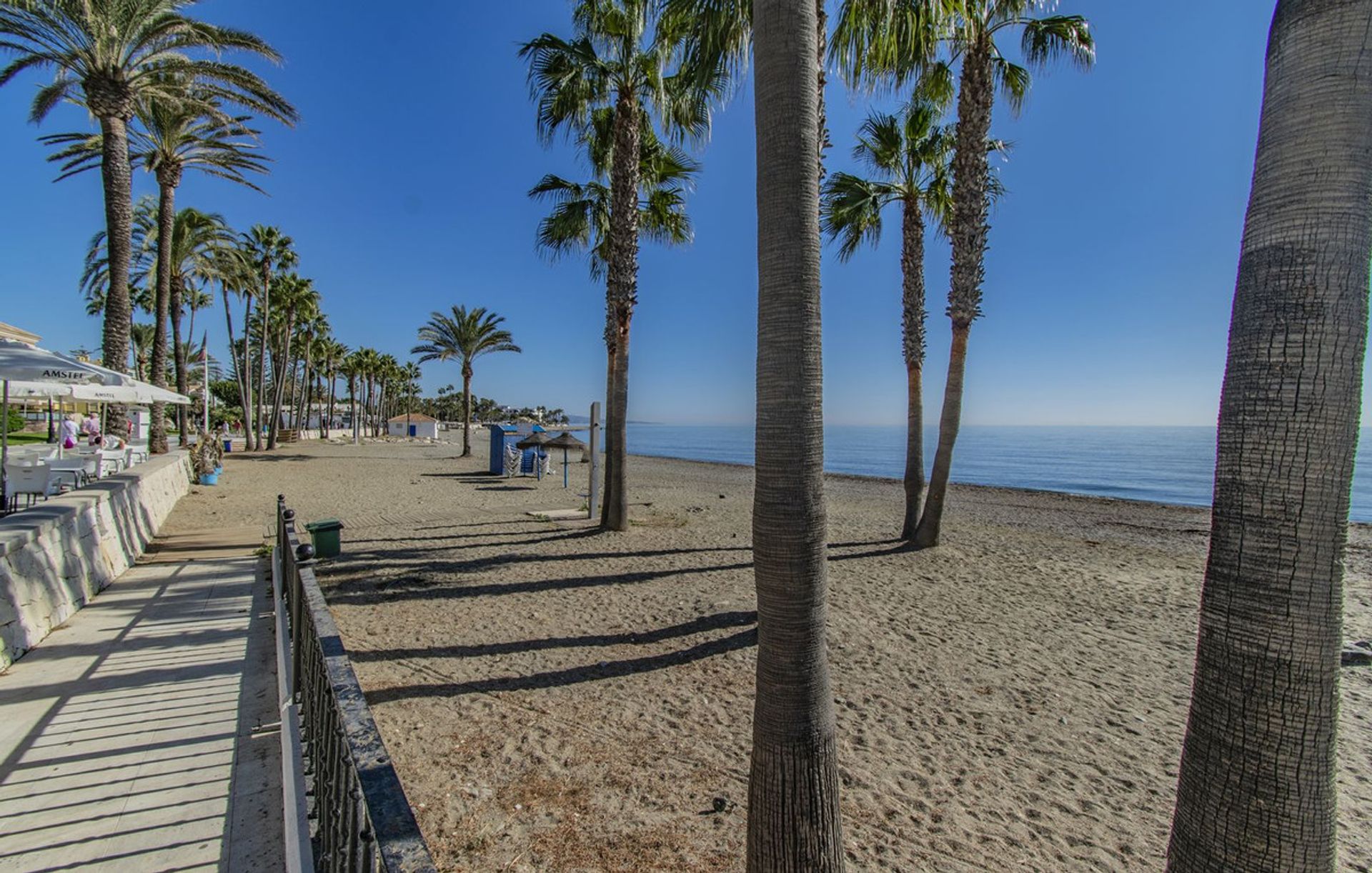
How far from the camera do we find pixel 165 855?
2869 millimetres

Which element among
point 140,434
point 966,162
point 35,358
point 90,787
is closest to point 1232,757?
point 90,787

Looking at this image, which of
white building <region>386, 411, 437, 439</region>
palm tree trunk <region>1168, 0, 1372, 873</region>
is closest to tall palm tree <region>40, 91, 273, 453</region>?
palm tree trunk <region>1168, 0, 1372, 873</region>

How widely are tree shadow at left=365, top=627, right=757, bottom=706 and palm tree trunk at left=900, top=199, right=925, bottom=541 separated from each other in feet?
23.0

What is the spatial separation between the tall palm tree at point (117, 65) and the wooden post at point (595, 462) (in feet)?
31.6

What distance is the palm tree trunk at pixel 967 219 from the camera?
10.2 meters

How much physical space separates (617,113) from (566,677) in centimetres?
1036

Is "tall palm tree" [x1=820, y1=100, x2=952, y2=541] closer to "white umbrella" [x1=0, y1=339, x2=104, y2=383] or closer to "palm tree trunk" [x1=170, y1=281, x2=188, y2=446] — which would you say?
"white umbrella" [x1=0, y1=339, x2=104, y2=383]

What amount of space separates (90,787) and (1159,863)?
5.80 meters

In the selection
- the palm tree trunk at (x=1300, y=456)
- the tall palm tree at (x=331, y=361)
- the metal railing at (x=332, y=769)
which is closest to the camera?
the metal railing at (x=332, y=769)

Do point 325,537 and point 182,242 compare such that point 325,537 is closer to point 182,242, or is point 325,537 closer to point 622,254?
point 622,254

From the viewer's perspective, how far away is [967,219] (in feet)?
34.5

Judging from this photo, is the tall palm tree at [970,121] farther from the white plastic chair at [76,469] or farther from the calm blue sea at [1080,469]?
the calm blue sea at [1080,469]

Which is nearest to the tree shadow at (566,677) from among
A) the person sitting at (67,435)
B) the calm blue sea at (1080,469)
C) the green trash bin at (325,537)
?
the green trash bin at (325,537)

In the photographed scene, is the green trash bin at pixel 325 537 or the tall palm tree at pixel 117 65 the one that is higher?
the tall palm tree at pixel 117 65
